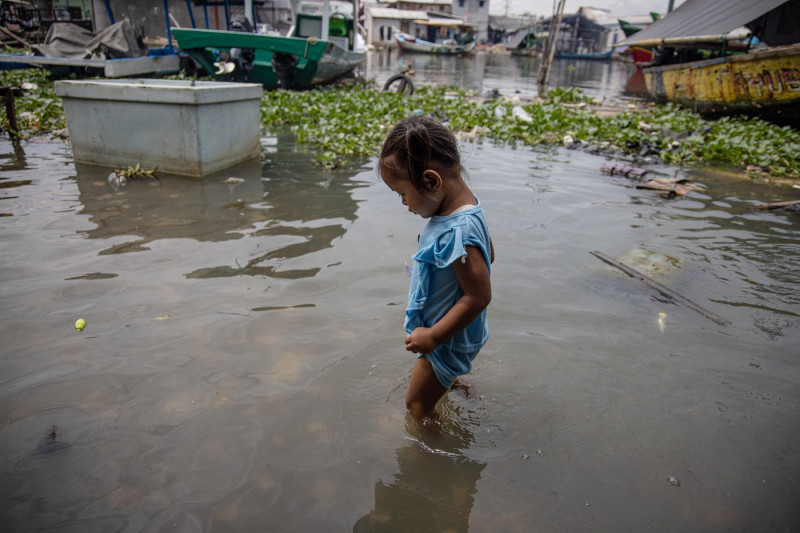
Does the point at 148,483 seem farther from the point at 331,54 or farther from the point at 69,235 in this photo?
the point at 331,54

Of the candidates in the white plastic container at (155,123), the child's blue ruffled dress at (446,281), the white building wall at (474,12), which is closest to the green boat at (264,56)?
the white plastic container at (155,123)

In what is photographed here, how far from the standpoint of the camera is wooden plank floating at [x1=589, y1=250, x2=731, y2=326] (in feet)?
10.0

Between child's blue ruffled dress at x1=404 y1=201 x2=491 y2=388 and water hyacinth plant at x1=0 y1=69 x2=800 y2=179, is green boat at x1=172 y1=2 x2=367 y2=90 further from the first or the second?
child's blue ruffled dress at x1=404 y1=201 x2=491 y2=388

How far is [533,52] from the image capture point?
4856 cm

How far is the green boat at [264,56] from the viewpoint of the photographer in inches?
451

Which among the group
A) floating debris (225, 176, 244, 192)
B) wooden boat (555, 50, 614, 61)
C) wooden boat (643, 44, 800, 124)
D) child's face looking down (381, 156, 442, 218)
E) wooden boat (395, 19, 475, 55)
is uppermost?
wooden boat (395, 19, 475, 55)

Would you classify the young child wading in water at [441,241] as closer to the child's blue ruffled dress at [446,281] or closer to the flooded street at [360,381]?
the child's blue ruffled dress at [446,281]

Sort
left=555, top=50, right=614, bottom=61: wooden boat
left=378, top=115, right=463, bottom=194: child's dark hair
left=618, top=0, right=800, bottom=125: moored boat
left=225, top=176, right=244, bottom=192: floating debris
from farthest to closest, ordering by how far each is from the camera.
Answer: left=555, top=50, right=614, bottom=61: wooden boat < left=618, top=0, right=800, bottom=125: moored boat < left=225, top=176, right=244, bottom=192: floating debris < left=378, top=115, right=463, bottom=194: child's dark hair

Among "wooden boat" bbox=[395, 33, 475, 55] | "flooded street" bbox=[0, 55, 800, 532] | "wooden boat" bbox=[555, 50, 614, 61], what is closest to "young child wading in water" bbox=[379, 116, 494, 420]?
"flooded street" bbox=[0, 55, 800, 532]

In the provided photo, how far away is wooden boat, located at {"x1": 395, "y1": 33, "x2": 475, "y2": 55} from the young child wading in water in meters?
46.5

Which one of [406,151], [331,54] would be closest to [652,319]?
[406,151]

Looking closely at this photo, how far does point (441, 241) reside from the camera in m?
1.75

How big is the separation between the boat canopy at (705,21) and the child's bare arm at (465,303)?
38.0ft

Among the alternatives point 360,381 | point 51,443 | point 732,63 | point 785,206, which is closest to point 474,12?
point 732,63
